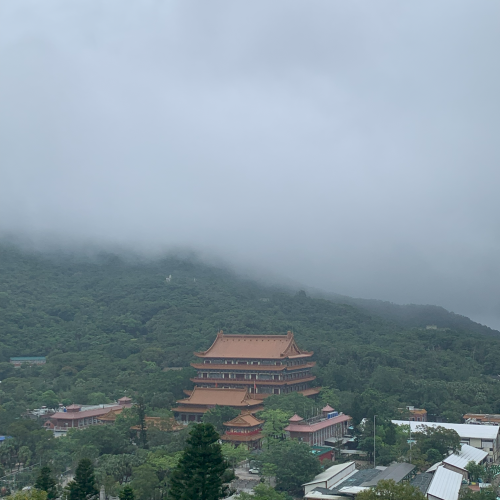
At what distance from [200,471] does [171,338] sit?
64531mm

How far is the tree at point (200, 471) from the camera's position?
30734 millimetres

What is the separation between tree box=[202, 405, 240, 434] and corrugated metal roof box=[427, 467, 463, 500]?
57.7 feet

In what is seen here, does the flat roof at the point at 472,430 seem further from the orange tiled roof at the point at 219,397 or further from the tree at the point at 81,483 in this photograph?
the tree at the point at 81,483

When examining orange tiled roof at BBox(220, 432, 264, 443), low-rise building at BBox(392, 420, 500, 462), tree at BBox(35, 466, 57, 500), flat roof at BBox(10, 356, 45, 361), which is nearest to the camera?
tree at BBox(35, 466, 57, 500)

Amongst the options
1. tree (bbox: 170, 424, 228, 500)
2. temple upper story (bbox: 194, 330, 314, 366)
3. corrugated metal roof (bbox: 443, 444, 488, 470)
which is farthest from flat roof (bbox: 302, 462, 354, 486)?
temple upper story (bbox: 194, 330, 314, 366)

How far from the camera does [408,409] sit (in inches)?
2485

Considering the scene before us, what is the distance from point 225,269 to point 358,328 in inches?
2268

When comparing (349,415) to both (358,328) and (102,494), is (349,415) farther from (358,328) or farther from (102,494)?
(358,328)

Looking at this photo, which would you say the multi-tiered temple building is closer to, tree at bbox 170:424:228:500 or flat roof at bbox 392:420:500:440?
flat roof at bbox 392:420:500:440

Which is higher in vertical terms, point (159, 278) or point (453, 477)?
point (159, 278)

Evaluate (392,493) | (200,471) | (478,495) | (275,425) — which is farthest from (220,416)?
(392,493)

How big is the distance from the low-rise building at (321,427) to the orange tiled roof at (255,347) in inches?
380

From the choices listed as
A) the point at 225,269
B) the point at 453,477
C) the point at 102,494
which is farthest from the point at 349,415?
the point at 225,269

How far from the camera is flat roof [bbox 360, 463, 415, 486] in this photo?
135 feet
